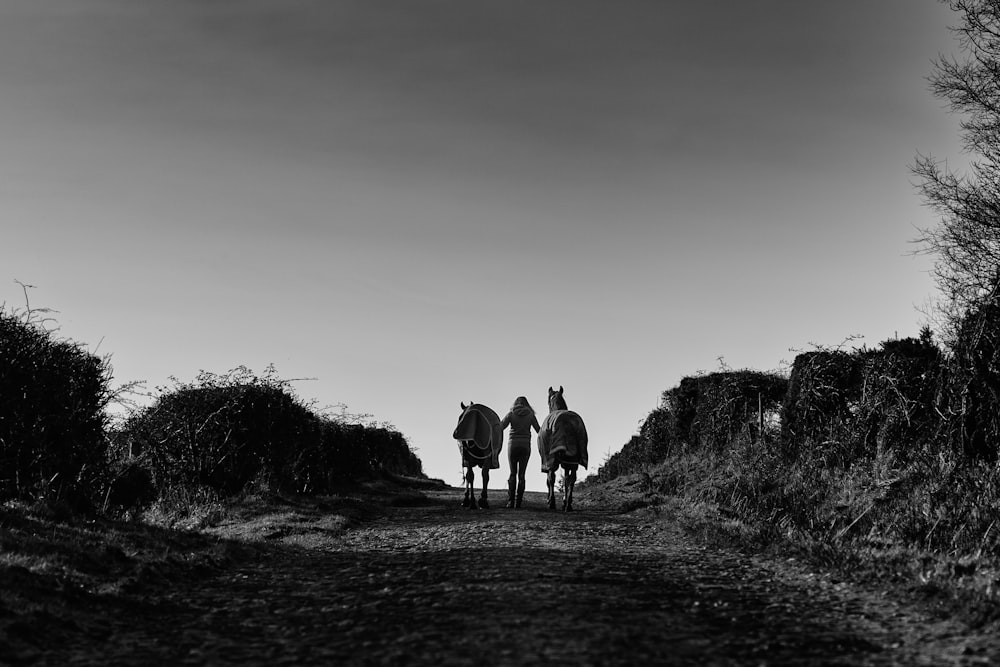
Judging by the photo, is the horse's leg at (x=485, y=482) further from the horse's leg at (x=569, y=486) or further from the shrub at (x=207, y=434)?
the shrub at (x=207, y=434)

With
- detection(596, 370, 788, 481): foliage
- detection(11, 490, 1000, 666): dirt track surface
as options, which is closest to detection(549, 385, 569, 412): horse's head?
detection(596, 370, 788, 481): foliage

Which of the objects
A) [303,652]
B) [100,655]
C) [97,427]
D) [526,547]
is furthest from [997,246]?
[97,427]

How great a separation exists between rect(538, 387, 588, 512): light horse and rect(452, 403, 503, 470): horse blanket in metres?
1.22

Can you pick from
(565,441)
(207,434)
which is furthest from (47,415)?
(565,441)

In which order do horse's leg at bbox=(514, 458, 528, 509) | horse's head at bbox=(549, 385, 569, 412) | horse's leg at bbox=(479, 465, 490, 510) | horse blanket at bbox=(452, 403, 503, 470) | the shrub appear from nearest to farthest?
1. the shrub
2. horse's leg at bbox=(479, 465, 490, 510)
3. horse's leg at bbox=(514, 458, 528, 509)
4. horse blanket at bbox=(452, 403, 503, 470)
5. horse's head at bbox=(549, 385, 569, 412)

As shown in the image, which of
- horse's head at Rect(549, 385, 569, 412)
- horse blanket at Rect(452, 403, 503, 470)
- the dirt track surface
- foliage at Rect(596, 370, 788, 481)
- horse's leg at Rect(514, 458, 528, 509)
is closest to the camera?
the dirt track surface

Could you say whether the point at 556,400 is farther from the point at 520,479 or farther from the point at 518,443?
the point at 520,479

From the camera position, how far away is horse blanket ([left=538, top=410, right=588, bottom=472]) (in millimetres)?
18375

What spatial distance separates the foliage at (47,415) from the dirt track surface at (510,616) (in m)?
4.45

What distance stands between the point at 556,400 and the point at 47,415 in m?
11.8

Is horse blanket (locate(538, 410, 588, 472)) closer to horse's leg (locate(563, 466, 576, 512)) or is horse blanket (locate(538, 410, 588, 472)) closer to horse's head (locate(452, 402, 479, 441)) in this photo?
horse's leg (locate(563, 466, 576, 512))

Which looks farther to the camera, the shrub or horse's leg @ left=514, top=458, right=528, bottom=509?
horse's leg @ left=514, top=458, right=528, bottom=509

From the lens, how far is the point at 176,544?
32.1 ft

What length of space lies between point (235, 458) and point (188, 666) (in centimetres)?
1279
